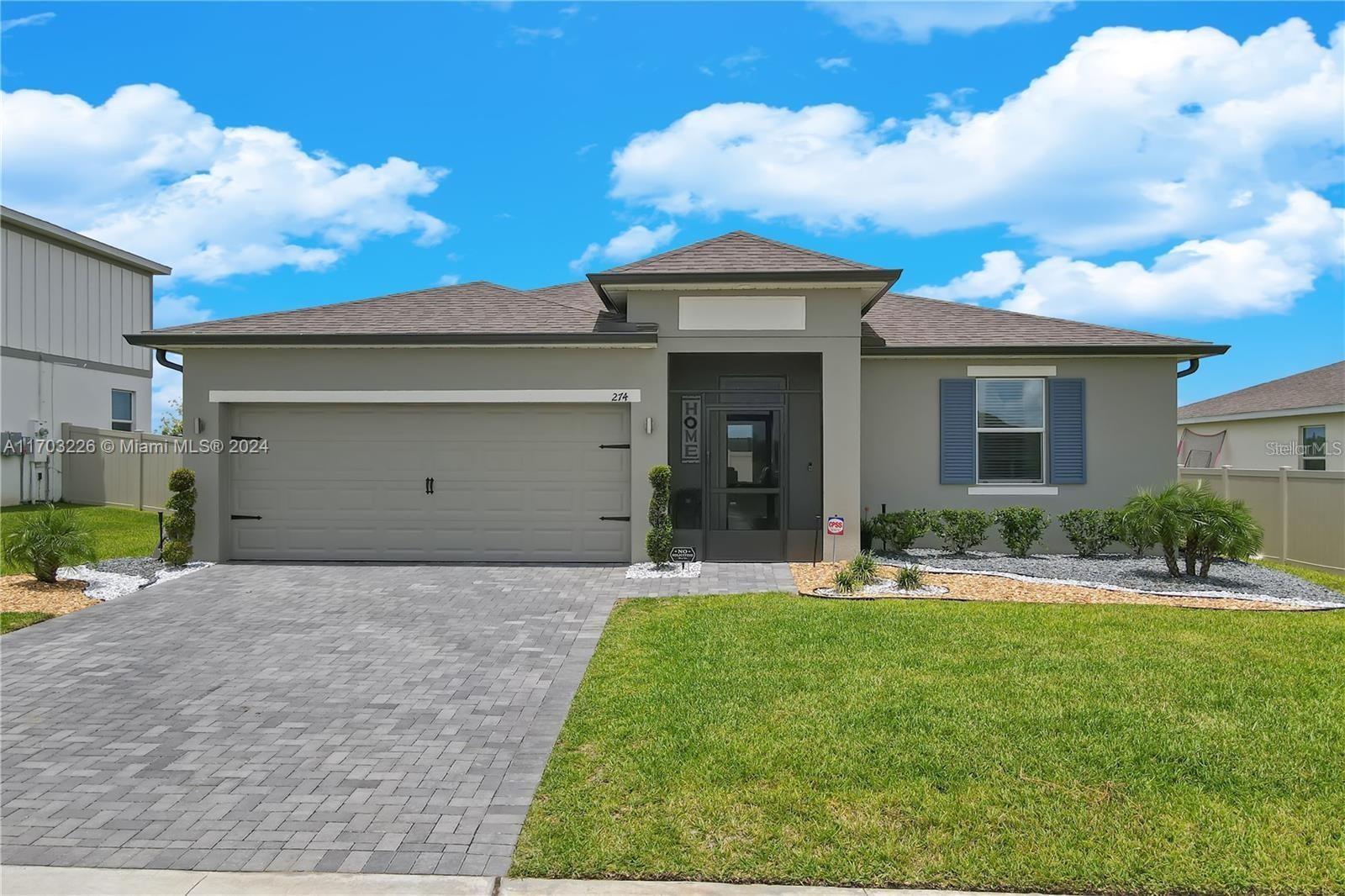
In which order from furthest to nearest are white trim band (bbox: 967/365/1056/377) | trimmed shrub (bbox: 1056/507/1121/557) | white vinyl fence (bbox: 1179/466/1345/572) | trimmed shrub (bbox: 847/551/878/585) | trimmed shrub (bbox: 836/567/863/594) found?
white trim band (bbox: 967/365/1056/377)
trimmed shrub (bbox: 1056/507/1121/557)
white vinyl fence (bbox: 1179/466/1345/572)
trimmed shrub (bbox: 847/551/878/585)
trimmed shrub (bbox: 836/567/863/594)

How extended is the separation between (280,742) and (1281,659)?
7.92m

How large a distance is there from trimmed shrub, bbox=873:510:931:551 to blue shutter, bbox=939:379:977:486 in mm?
1210

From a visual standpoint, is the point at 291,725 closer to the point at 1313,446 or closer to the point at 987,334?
the point at 987,334

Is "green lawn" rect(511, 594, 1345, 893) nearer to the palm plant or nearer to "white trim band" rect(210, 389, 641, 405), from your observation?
the palm plant

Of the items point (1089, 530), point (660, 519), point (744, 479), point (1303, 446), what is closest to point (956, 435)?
point (1089, 530)

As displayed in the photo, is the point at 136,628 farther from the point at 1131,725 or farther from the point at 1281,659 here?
the point at 1281,659

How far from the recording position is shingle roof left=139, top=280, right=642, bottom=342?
41.2 ft

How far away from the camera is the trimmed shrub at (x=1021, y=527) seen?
1309 cm

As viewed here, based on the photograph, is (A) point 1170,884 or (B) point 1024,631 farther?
(B) point 1024,631

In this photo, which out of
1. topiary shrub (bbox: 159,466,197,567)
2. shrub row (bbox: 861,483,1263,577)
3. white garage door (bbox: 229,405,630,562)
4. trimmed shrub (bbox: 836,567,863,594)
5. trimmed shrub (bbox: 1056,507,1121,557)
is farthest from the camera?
trimmed shrub (bbox: 1056,507,1121,557)

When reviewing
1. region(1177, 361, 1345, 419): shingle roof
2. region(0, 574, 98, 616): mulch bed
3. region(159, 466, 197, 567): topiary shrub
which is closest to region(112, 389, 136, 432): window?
region(159, 466, 197, 567): topiary shrub

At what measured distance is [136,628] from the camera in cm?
883

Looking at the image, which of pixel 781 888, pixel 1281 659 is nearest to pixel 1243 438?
pixel 1281 659

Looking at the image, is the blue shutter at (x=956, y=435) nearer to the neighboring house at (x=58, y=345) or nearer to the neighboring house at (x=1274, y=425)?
the neighboring house at (x=1274, y=425)
